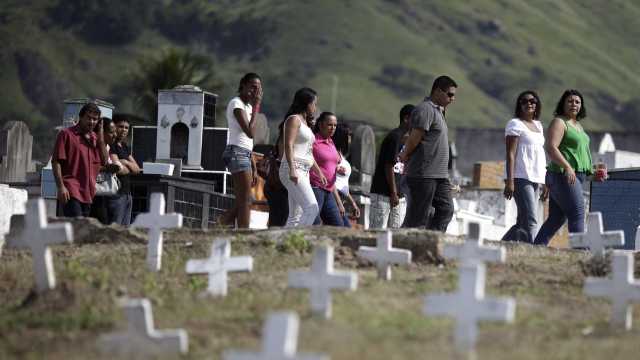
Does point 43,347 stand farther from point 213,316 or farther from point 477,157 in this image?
point 477,157

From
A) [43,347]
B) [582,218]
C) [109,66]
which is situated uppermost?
[109,66]

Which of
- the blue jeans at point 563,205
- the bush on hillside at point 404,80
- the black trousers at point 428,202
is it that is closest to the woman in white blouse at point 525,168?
the blue jeans at point 563,205

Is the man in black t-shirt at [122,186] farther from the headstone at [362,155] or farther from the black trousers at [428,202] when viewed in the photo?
the headstone at [362,155]

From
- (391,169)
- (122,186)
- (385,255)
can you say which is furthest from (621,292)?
(122,186)

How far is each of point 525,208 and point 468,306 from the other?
5.64m

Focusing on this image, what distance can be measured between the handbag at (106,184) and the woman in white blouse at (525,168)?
12.8 feet

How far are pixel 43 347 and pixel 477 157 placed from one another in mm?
71490

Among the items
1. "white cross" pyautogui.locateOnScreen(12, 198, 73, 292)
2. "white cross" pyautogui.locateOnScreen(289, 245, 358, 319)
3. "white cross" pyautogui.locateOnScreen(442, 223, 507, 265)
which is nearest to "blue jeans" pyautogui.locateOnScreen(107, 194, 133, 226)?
"white cross" pyautogui.locateOnScreen(12, 198, 73, 292)

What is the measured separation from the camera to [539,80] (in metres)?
194

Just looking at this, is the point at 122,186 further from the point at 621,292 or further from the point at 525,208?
the point at 621,292

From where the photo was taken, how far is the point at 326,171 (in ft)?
48.9

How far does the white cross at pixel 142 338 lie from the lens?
367 inches

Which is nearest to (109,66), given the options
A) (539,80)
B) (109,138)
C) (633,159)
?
(539,80)

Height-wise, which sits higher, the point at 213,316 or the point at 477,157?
the point at 477,157
